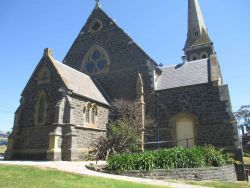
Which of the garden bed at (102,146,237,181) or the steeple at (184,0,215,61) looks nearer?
the garden bed at (102,146,237,181)

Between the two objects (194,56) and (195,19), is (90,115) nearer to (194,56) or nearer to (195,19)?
(194,56)

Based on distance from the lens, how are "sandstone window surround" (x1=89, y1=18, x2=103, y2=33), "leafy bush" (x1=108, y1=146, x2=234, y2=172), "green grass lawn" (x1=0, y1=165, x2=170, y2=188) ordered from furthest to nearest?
"sandstone window surround" (x1=89, y1=18, x2=103, y2=33) → "leafy bush" (x1=108, y1=146, x2=234, y2=172) → "green grass lawn" (x1=0, y1=165, x2=170, y2=188)

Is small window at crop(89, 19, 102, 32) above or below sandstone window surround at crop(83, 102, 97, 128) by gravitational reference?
above

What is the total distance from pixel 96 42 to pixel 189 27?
2265 cm

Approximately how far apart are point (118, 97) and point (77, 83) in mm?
4918

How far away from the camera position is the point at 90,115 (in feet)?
65.9

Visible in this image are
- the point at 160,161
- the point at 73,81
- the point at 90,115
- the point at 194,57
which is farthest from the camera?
the point at 194,57

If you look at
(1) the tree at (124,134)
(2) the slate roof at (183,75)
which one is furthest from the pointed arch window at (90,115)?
(2) the slate roof at (183,75)

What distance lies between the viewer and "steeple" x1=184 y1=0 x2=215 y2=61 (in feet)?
128

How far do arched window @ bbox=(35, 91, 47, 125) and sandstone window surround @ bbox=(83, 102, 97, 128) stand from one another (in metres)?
3.21

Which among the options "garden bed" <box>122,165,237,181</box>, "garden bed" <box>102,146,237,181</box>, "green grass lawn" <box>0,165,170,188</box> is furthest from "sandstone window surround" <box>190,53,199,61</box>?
"green grass lawn" <box>0,165,170,188</box>

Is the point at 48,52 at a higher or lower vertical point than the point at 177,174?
higher

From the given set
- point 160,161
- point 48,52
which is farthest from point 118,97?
point 160,161

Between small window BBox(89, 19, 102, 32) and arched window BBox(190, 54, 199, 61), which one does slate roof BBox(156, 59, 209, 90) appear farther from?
arched window BBox(190, 54, 199, 61)
